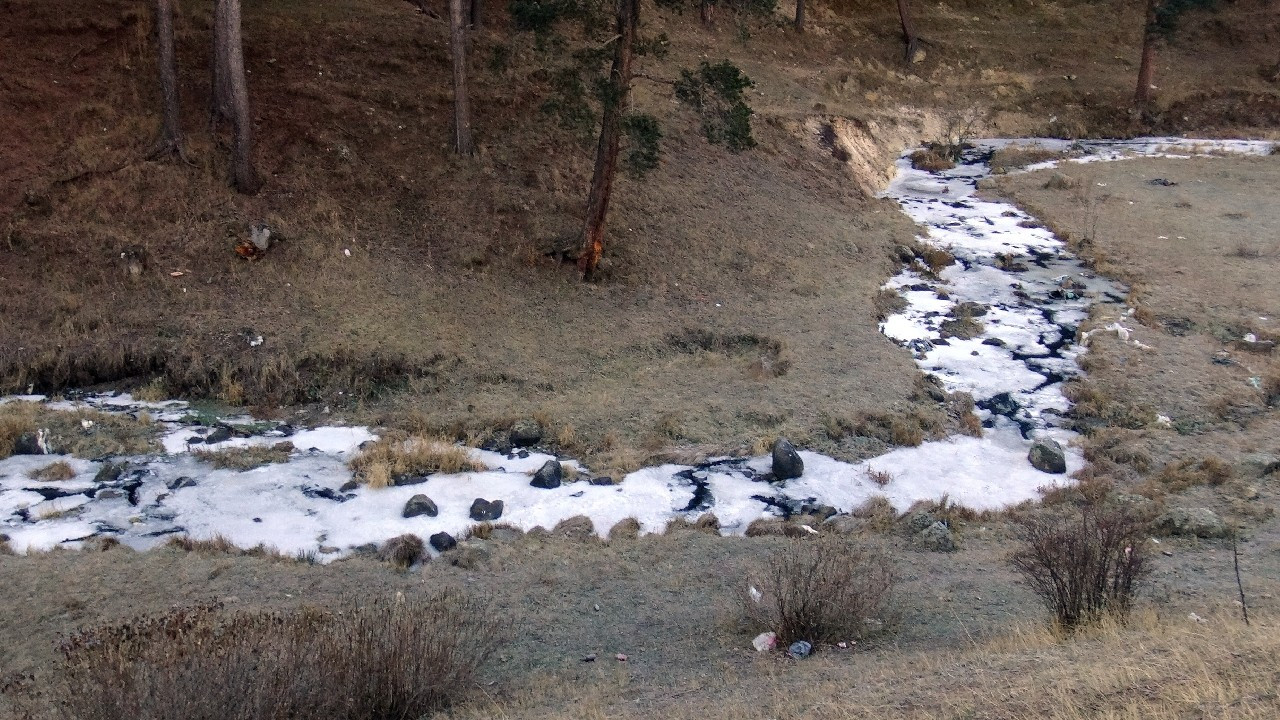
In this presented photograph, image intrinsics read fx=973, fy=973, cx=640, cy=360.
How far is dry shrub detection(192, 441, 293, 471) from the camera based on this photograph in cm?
1220

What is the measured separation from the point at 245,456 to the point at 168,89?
29.8 ft

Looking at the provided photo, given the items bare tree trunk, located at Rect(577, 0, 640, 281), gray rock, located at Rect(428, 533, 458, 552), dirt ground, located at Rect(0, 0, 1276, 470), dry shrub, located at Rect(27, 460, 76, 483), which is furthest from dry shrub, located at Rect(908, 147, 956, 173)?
dry shrub, located at Rect(27, 460, 76, 483)

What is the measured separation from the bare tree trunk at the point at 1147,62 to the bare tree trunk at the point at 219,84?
30.9 m

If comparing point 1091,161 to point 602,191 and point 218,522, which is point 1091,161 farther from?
point 218,522

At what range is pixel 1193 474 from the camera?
11.6 meters

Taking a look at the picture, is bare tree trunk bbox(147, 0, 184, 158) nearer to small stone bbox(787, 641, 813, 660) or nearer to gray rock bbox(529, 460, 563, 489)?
gray rock bbox(529, 460, 563, 489)

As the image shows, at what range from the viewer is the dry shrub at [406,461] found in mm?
12008

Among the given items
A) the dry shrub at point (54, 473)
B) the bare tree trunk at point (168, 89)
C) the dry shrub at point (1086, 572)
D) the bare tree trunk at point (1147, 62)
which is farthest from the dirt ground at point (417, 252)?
the bare tree trunk at point (1147, 62)

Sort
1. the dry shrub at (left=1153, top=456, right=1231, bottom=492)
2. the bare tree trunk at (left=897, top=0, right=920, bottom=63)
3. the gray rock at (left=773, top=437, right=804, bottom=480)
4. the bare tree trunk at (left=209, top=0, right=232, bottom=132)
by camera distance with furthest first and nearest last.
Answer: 1. the bare tree trunk at (left=897, top=0, right=920, bottom=63)
2. the bare tree trunk at (left=209, top=0, right=232, bottom=132)
3. the gray rock at (left=773, top=437, right=804, bottom=480)
4. the dry shrub at (left=1153, top=456, right=1231, bottom=492)

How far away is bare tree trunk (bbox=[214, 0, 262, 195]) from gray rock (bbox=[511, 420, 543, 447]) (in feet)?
27.2

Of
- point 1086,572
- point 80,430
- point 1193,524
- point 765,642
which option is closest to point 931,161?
point 1193,524

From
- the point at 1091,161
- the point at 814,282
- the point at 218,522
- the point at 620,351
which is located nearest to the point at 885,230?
the point at 814,282

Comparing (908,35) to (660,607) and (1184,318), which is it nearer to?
(1184,318)

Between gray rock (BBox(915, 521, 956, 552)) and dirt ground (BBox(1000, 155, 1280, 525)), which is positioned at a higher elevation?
dirt ground (BBox(1000, 155, 1280, 525))
